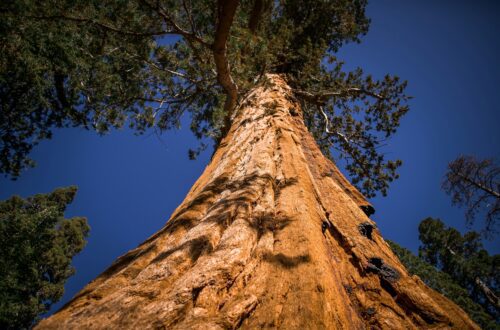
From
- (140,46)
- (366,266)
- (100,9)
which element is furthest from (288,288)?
(140,46)

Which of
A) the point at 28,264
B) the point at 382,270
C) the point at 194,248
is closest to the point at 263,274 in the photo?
the point at 194,248

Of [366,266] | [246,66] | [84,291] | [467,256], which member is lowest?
[84,291]

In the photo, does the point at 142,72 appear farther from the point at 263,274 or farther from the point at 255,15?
the point at 263,274

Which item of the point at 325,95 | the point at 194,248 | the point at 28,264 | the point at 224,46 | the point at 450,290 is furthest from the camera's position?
the point at 450,290

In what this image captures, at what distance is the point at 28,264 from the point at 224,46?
11.1 metres

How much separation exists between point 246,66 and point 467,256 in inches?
647

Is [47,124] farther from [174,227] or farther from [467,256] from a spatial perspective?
[467,256]

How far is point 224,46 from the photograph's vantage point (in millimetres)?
4121

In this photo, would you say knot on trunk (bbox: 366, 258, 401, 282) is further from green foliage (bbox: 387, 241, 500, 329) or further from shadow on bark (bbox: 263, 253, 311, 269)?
green foliage (bbox: 387, 241, 500, 329)

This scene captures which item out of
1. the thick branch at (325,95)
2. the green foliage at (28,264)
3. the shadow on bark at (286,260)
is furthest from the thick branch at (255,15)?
the green foliage at (28,264)

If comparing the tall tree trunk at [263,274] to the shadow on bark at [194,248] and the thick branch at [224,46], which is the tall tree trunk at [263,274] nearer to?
the shadow on bark at [194,248]

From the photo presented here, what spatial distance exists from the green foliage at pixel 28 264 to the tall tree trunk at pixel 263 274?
32.8 feet

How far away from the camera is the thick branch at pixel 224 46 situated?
3263 mm

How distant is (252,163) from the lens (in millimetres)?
2660
